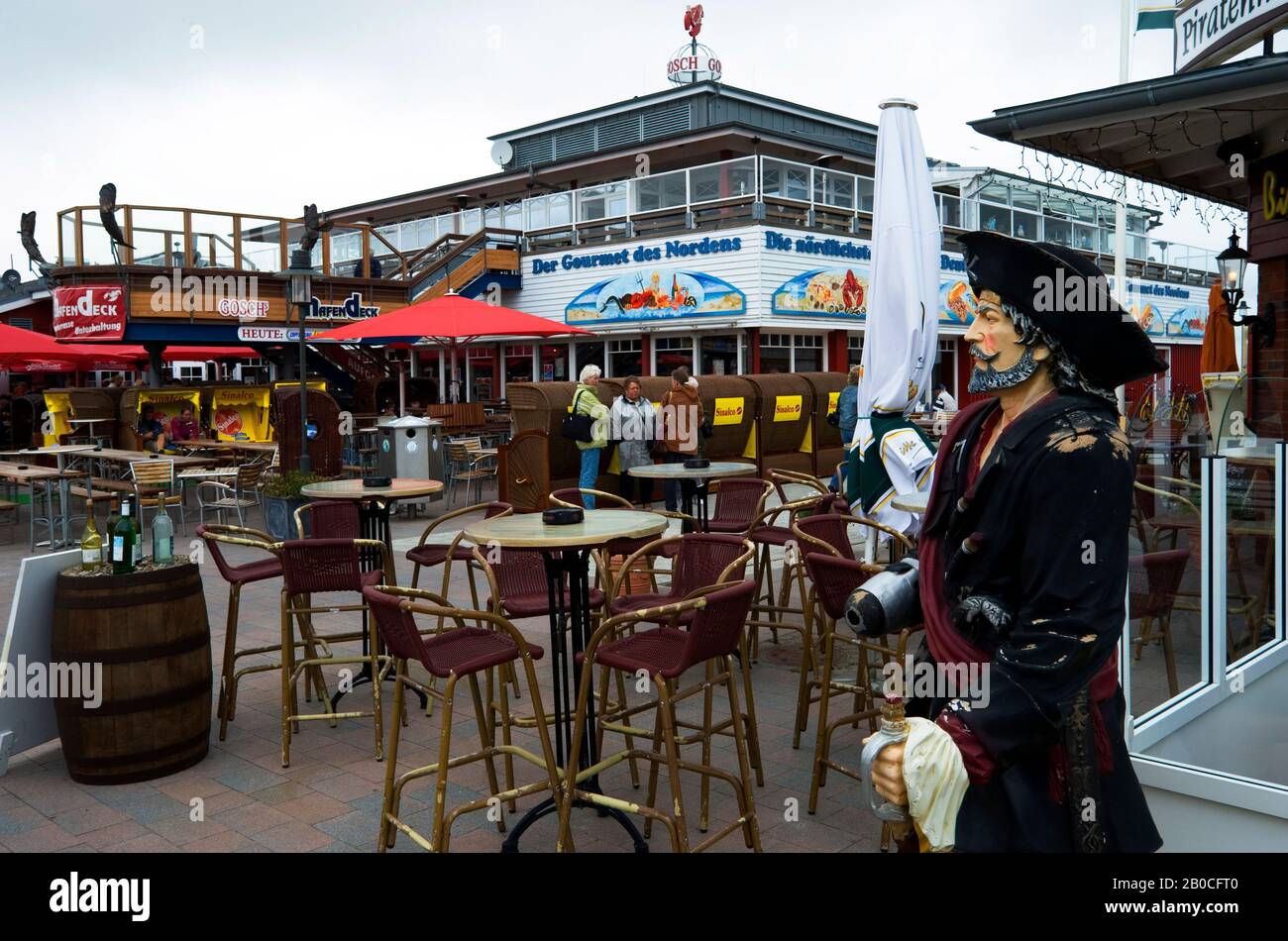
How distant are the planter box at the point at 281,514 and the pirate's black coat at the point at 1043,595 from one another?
8.43m

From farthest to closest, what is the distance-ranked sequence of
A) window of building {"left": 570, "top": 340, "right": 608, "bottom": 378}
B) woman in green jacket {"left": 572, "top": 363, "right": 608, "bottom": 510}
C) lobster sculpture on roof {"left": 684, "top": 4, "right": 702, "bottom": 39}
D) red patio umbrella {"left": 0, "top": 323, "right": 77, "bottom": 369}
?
lobster sculpture on roof {"left": 684, "top": 4, "right": 702, "bottom": 39} < window of building {"left": 570, "top": 340, "right": 608, "bottom": 378} < red patio umbrella {"left": 0, "top": 323, "right": 77, "bottom": 369} < woman in green jacket {"left": 572, "top": 363, "right": 608, "bottom": 510}

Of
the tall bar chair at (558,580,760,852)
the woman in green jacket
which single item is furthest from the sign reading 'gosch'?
the tall bar chair at (558,580,760,852)

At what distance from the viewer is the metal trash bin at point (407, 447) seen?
12461mm

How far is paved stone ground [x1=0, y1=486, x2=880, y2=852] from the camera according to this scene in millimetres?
3836

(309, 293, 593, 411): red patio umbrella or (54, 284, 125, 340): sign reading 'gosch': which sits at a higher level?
(54, 284, 125, 340): sign reading 'gosch'

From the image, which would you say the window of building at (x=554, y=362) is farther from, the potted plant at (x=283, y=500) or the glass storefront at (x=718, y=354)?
the potted plant at (x=283, y=500)

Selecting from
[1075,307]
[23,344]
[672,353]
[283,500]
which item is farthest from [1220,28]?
[23,344]

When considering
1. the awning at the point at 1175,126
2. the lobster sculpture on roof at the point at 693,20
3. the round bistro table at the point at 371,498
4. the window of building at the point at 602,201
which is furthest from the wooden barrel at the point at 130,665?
the lobster sculpture on roof at the point at 693,20

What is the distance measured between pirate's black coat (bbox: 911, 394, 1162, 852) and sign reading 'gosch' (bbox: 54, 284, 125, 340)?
18.2m

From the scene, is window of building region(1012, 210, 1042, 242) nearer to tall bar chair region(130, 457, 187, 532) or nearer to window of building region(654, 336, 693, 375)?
window of building region(654, 336, 693, 375)
